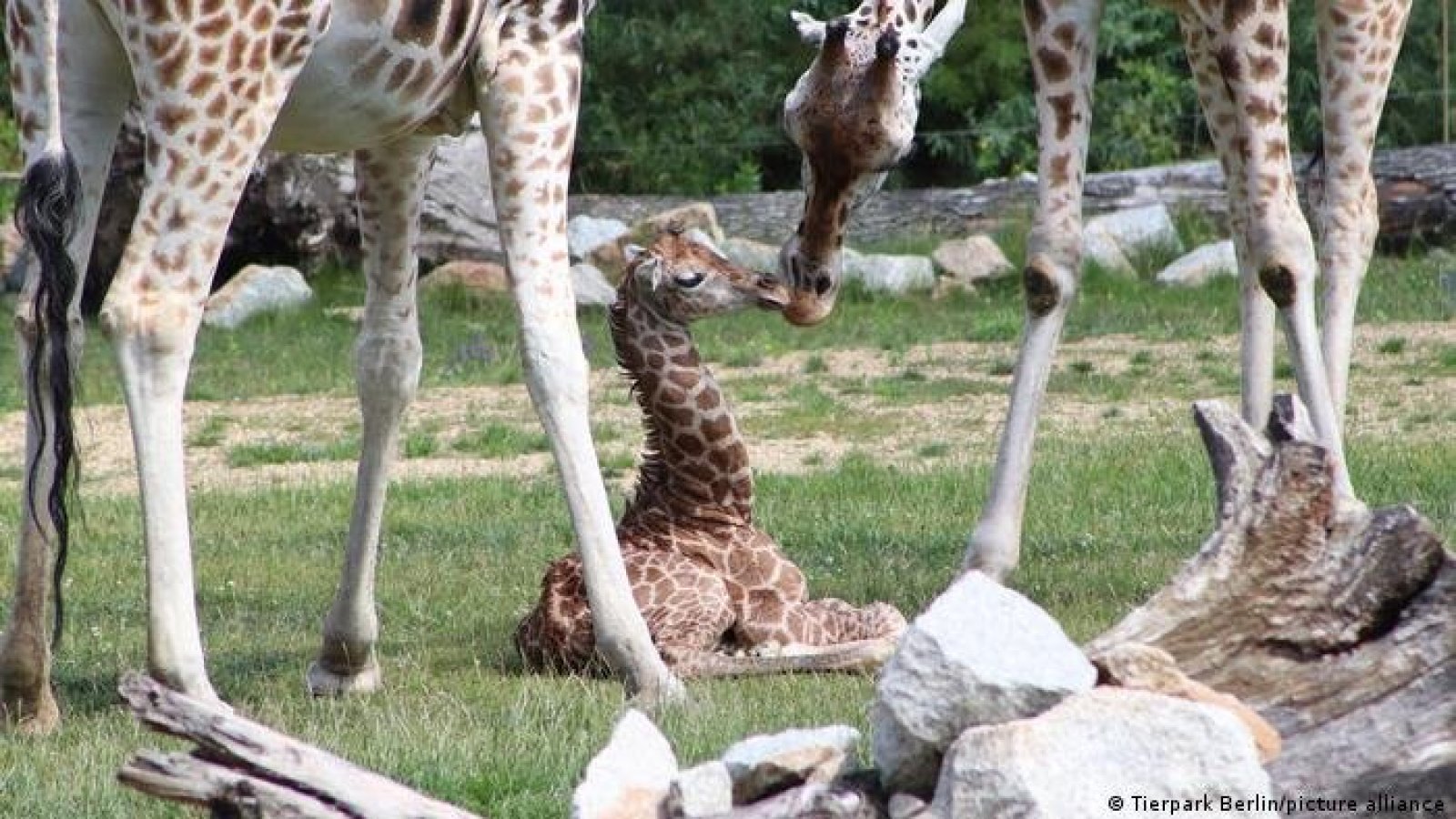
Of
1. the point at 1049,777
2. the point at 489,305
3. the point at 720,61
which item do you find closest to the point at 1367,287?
the point at 489,305

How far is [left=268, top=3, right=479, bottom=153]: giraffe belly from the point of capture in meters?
5.48

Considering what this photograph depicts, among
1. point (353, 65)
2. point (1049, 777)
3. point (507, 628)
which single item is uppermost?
point (353, 65)

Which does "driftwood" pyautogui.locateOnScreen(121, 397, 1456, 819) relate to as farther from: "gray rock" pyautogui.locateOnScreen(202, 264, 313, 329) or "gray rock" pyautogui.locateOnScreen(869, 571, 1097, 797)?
"gray rock" pyautogui.locateOnScreen(202, 264, 313, 329)

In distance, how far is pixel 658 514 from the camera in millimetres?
6898

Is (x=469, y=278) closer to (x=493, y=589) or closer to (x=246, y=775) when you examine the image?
(x=493, y=589)

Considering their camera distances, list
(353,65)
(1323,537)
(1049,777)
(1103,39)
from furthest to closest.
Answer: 1. (1103,39)
2. (353,65)
3. (1323,537)
4. (1049,777)

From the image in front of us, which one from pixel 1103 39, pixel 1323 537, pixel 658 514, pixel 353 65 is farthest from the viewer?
pixel 1103 39

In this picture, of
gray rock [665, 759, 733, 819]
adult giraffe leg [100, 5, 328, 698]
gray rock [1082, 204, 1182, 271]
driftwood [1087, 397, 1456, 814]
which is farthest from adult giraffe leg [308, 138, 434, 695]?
gray rock [1082, 204, 1182, 271]

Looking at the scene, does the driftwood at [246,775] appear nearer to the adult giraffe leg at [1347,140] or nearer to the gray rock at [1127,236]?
the adult giraffe leg at [1347,140]

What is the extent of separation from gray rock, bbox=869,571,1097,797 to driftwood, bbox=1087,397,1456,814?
0.19 m

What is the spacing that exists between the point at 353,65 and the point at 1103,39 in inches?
686

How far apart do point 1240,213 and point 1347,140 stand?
46 cm

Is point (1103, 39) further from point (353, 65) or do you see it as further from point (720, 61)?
point (353, 65)

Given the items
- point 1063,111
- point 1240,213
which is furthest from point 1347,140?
point 1063,111
